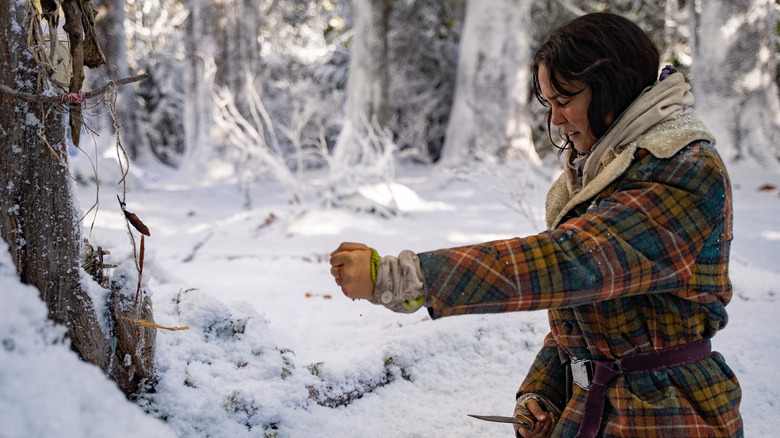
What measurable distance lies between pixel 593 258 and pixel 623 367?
34cm

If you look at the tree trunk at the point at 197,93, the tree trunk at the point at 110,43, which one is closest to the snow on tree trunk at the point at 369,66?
the tree trunk at the point at 197,93

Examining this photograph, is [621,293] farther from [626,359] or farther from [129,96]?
[129,96]

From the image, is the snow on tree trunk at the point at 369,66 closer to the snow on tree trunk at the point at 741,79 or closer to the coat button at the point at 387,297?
the snow on tree trunk at the point at 741,79

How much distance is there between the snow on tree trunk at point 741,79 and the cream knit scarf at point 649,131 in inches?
247

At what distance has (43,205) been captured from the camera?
3.91 ft

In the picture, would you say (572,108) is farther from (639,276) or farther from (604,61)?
(639,276)

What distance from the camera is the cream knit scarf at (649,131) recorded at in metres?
1.00

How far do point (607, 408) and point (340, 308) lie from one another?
1.69m

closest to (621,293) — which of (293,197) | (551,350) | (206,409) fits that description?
(551,350)

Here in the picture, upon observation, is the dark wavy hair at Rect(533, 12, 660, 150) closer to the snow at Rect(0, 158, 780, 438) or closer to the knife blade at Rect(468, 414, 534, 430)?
the knife blade at Rect(468, 414, 534, 430)

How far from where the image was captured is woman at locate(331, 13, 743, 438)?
919mm

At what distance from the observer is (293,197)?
5816 millimetres

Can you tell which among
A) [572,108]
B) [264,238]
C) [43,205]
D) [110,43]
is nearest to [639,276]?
[572,108]

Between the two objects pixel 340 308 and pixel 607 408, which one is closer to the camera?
pixel 607 408
